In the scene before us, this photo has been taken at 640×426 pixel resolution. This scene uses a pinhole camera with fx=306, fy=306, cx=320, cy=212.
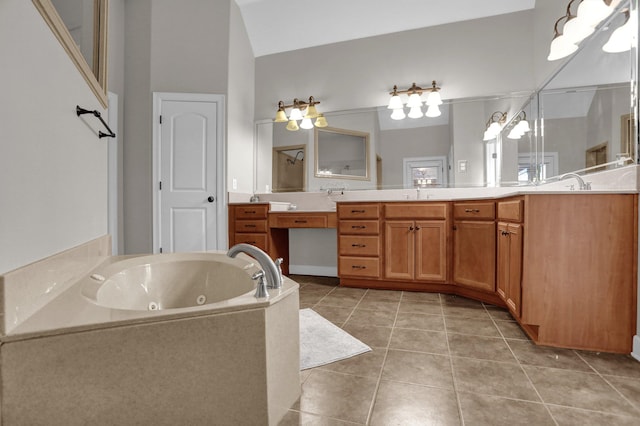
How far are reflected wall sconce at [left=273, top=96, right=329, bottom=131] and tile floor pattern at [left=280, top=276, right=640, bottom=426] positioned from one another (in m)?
2.37

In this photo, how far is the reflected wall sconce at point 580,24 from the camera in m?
1.81

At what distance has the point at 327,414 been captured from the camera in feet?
3.60

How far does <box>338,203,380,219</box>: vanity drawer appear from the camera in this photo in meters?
2.83

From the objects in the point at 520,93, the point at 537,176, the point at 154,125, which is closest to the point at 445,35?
the point at 520,93

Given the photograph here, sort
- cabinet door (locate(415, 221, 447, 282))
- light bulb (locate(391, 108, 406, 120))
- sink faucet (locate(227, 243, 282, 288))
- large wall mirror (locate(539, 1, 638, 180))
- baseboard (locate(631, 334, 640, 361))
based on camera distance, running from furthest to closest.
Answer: light bulb (locate(391, 108, 406, 120)), cabinet door (locate(415, 221, 447, 282)), large wall mirror (locate(539, 1, 638, 180)), baseboard (locate(631, 334, 640, 361)), sink faucet (locate(227, 243, 282, 288))

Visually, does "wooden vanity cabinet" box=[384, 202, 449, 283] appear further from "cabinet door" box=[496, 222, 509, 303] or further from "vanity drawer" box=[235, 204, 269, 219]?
"vanity drawer" box=[235, 204, 269, 219]

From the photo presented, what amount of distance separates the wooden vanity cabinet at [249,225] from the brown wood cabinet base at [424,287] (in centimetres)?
95

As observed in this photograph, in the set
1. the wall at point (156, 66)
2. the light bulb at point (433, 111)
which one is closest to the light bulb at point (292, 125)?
the wall at point (156, 66)

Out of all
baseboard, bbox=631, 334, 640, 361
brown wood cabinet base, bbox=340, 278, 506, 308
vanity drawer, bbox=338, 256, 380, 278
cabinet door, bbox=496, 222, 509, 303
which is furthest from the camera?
vanity drawer, bbox=338, 256, 380, 278

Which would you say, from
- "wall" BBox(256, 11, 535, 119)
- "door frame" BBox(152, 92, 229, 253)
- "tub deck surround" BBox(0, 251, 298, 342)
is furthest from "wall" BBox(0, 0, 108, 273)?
"wall" BBox(256, 11, 535, 119)

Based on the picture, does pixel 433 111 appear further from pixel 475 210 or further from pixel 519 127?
pixel 475 210

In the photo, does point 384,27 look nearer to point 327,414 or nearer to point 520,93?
point 520,93

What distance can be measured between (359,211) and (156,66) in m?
2.58

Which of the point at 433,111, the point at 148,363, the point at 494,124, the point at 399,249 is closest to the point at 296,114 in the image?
the point at 433,111
